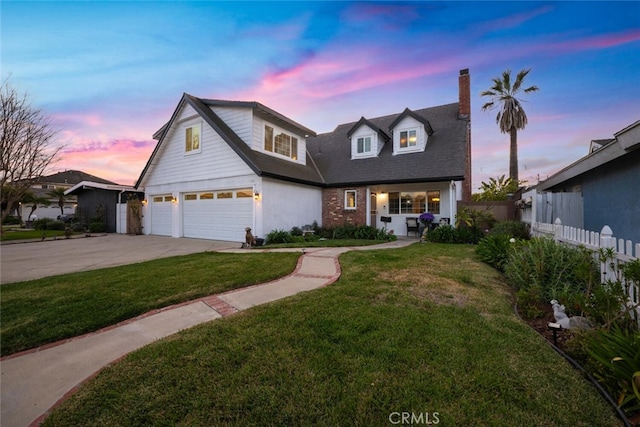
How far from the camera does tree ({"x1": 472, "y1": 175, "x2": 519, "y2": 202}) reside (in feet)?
69.6

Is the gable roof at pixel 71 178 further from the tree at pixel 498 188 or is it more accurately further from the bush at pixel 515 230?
the tree at pixel 498 188

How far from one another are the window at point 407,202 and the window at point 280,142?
6238 millimetres

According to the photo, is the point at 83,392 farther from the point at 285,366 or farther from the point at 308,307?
the point at 308,307

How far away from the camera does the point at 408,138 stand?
47.2 feet

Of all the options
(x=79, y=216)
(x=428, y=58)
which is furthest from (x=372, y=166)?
(x=79, y=216)

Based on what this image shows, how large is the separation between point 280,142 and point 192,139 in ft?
14.8

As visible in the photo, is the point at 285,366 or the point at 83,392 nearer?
the point at 83,392

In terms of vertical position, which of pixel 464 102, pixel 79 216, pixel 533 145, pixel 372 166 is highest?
pixel 464 102

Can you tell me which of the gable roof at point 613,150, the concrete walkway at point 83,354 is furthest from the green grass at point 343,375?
the gable roof at point 613,150

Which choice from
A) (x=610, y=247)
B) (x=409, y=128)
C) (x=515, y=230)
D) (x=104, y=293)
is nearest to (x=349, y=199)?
(x=409, y=128)

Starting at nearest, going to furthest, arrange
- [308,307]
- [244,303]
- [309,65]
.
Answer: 1. [308,307]
2. [244,303]
3. [309,65]

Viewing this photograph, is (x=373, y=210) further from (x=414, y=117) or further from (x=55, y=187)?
(x=55, y=187)

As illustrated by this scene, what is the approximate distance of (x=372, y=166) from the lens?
14461 mm

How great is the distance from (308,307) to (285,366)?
1.29m
